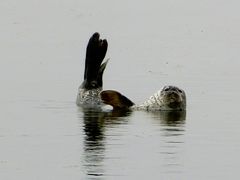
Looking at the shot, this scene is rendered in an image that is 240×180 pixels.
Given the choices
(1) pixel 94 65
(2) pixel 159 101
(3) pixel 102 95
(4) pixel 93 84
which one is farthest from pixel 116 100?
(1) pixel 94 65

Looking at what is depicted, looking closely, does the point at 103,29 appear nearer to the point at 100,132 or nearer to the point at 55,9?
the point at 55,9

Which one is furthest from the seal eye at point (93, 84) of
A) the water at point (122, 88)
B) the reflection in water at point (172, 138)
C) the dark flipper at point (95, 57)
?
the reflection in water at point (172, 138)

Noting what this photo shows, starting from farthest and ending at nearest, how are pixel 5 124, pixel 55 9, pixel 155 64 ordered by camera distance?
pixel 55 9 < pixel 155 64 < pixel 5 124

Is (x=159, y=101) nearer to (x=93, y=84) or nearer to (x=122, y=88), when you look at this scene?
(x=93, y=84)

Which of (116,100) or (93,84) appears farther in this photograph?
(93,84)

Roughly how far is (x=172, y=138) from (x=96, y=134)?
1057 millimetres

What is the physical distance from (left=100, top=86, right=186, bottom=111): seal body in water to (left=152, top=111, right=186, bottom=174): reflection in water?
0.19 metres

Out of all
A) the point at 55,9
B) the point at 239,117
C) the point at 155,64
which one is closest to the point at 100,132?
the point at 239,117

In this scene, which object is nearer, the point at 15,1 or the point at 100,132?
the point at 100,132

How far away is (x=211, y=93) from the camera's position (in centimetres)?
2372

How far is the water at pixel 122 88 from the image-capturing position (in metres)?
16.5

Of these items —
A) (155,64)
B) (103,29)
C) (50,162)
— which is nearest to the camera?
(50,162)

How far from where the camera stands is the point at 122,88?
24.4 m

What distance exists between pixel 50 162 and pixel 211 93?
25.2 ft
